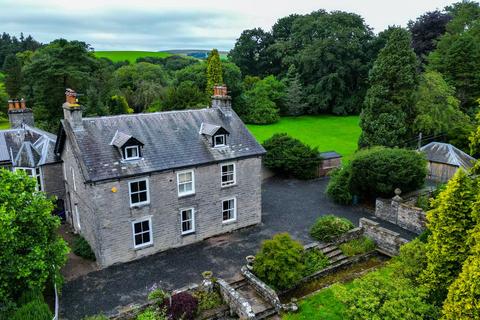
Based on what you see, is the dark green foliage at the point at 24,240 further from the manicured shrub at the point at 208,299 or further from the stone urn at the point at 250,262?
the stone urn at the point at 250,262

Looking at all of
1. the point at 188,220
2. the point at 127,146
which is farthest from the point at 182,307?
the point at 127,146

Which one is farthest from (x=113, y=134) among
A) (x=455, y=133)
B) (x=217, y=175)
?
(x=455, y=133)

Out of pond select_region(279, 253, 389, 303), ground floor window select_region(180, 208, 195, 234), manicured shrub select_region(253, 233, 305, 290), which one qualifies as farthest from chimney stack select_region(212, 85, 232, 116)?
pond select_region(279, 253, 389, 303)

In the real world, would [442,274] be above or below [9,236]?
below

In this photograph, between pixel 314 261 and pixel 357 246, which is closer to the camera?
pixel 314 261

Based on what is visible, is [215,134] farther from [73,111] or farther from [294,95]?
[294,95]

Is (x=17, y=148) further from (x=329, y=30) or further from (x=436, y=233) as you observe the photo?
(x=329, y=30)

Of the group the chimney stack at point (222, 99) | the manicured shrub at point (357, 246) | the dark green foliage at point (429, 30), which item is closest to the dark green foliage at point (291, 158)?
the chimney stack at point (222, 99)

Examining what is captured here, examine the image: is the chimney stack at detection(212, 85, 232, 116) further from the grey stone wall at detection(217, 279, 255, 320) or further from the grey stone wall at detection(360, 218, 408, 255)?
the grey stone wall at detection(217, 279, 255, 320)
